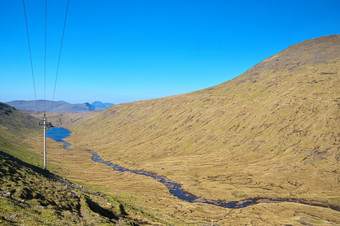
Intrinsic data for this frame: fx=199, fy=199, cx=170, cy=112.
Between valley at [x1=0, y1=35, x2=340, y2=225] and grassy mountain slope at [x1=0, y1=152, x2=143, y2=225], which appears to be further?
valley at [x1=0, y1=35, x2=340, y2=225]

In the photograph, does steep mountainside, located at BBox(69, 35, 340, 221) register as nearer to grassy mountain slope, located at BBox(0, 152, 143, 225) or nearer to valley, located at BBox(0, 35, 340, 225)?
valley, located at BBox(0, 35, 340, 225)

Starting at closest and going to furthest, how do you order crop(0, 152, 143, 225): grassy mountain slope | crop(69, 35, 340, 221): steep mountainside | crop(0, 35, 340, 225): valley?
crop(0, 152, 143, 225): grassy mountain slope, crop(0, 35, 340, 225): valley, crop(69, 35, 340, 221): steep mountainside

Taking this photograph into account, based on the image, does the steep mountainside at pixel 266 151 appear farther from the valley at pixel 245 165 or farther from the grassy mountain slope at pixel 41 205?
the grassy mountain slope at pixel 41 205

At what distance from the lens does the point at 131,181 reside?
4272 inches

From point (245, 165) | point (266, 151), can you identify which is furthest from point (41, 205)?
point (266, 151)

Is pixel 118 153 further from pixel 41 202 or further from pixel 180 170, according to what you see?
pixel 41 202

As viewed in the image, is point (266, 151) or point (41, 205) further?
point (266, 151)

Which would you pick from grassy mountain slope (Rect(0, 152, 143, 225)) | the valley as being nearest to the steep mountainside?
the valley

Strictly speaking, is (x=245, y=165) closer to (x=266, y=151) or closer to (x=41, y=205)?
(x=266, y=151)

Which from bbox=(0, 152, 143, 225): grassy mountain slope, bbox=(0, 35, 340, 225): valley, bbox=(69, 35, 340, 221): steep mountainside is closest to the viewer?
bbox=(0, 152, 143, 225): grassy mountain slope

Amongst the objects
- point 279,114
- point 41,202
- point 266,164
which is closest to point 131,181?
point 41,202

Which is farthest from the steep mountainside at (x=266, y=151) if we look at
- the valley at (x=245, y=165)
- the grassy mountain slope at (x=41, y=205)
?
the grassy mountain slope at (x=41, y=205)

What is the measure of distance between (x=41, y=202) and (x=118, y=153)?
158m

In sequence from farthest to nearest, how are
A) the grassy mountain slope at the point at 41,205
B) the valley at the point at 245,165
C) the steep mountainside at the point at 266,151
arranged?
1. the steep mountainside at the point at 266,151
2. the valley at the point at 245,165
3. the grassy mountain slope at the point at 41,205
